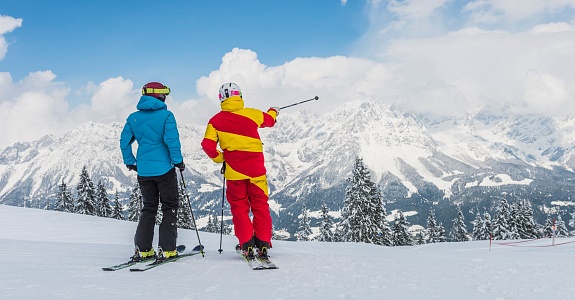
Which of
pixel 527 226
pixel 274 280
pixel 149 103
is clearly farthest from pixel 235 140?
pixel 527 226

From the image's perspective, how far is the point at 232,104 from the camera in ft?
23.6

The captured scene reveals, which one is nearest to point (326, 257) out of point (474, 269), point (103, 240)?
point (474, 269)

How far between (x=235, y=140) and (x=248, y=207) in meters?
1.18

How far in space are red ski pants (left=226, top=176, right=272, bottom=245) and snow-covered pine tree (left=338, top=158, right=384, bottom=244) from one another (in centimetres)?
3197

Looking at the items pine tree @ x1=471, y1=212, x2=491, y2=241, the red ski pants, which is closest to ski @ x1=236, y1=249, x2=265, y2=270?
the red ski pants

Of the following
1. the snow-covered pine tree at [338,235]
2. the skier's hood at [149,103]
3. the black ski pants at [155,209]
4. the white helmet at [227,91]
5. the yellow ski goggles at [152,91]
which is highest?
the white helmet at [227,91]

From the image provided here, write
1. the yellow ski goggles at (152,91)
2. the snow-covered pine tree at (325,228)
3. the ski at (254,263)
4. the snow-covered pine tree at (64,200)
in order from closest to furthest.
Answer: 1. the ski at (254,263)
2. the yellow ski goggles at (152,91)
3. the snow-covered pine tree at (64,200)
4. the snow-covered pine tree at (325,228)

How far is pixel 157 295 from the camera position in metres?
4.18

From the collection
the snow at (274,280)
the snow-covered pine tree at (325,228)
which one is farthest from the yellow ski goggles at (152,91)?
the snow-covered pine tree at (325,228)

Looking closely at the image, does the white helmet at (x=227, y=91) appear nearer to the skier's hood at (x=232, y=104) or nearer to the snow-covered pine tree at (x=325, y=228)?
the skier's hood at (x=232, y=104)

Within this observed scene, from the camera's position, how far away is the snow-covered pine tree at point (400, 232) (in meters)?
47.7

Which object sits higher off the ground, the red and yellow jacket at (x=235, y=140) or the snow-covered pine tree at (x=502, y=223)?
the red and yellow jacket at (x=235, y=140)

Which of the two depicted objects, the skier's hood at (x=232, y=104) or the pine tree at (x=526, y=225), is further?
the pine tree at (x=526, y=225)

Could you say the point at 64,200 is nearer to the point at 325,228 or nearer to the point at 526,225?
the point at 325,228
